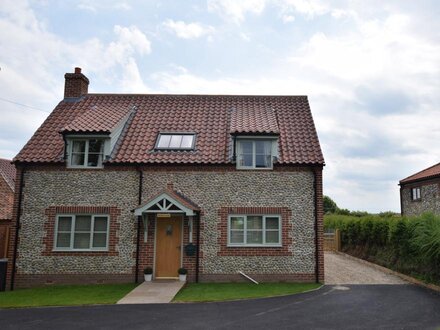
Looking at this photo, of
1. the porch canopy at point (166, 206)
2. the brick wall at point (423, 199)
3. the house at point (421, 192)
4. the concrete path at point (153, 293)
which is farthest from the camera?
the house at point (421, 192)

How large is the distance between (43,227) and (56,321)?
6278 mm

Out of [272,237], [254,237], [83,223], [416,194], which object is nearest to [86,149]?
[83,223]

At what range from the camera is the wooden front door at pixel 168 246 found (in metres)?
14.9

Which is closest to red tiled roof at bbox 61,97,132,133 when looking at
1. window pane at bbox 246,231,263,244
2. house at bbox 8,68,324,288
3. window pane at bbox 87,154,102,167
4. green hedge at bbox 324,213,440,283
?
house at bbox 8,68,324,288

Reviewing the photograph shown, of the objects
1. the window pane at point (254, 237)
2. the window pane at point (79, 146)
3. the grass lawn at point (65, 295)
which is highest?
the window pane at point (79, 146)

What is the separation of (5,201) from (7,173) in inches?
151

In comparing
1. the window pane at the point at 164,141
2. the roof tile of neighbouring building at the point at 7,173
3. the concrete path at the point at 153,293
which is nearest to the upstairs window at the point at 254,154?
the window pane at the point at 164,141

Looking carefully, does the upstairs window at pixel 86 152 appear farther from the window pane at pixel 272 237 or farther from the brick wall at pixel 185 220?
the window pane at pixel 272 237

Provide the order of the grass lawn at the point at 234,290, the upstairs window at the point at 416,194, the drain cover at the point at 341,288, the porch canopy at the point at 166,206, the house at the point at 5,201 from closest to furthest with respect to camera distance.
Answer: the grass lawn at the point at 234,290
the drain cover at the point at 341,288
the porch canopy at the point at 166,206
the house at the point at 5,201
the upstairs window at the point at 416,194

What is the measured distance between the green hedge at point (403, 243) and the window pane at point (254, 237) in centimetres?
639

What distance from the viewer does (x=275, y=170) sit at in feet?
50.1

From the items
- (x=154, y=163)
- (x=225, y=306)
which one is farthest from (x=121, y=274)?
(x=225, y=306)

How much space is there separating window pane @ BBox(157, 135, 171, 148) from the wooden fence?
1584 centimetres

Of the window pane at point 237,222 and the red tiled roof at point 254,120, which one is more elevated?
the red tiled roof at point 254,120
